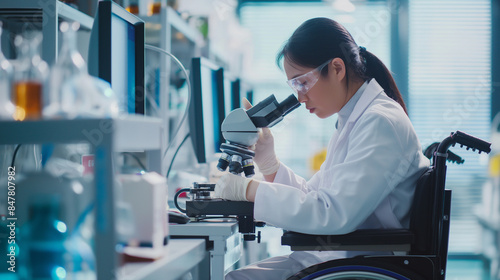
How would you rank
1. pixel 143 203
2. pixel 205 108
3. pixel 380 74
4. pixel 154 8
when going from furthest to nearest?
pixel 154 8 → pixel 205 108 → pixel 380 74 → pixel 143 203

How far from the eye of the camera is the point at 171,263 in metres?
0.91

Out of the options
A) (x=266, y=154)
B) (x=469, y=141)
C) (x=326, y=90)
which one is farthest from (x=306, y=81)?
(x=469, y=141)

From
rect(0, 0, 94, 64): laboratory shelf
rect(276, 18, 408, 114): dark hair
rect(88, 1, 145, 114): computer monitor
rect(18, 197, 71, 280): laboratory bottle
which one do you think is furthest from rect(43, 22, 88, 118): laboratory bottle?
rect(276, 18, 408, 114): dark hair

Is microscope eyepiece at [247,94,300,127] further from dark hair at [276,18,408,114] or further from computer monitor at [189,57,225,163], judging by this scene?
computer monitor at [189,57,225,163]

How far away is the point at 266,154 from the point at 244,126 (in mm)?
385

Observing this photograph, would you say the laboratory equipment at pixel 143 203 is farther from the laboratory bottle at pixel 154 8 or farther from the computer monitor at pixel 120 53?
the laboratory bottle at pixel 154 8

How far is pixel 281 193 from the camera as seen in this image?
4.25 feet

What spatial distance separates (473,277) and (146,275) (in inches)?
146

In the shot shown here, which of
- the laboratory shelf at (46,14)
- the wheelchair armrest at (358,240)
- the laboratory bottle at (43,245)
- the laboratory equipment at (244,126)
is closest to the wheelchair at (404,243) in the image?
the wheelchair armrest at (358,240)

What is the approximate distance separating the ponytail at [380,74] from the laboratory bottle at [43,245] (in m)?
1.13

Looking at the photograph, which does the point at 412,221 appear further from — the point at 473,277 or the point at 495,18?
the point at 495,18

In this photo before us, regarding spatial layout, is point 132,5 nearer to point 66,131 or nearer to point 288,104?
point 288,104

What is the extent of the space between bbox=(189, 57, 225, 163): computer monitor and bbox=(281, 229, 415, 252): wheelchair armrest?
72 centimetres

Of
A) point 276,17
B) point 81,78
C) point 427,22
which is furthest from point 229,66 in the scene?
point 81,78
